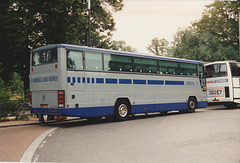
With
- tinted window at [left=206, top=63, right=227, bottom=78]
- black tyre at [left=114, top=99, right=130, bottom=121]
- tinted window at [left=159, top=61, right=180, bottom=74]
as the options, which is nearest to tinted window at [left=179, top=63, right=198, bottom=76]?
tinted window at [left=159, top=61, right=180, bottom=74]

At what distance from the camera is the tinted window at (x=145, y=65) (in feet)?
50.6

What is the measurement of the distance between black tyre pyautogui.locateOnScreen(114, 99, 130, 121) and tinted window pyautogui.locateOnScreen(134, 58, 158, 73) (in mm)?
1913

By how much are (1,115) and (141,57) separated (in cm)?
783

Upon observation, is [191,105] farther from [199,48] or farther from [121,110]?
[199,48]

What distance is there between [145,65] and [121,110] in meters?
3.09

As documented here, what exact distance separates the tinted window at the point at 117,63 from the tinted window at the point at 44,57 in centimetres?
253

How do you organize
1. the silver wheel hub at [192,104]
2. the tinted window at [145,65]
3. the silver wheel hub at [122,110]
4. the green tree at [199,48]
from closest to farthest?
the silver wheel hub at [122,110]
the tinted window at [145,65]
the silver wheel hub at [192,104]
the green tree at [199,48]

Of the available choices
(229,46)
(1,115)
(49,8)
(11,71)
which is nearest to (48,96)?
(1,115)

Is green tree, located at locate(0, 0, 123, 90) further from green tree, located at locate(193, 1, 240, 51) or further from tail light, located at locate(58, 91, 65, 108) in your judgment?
green tree, located at locate(193, 1, 240, 51)

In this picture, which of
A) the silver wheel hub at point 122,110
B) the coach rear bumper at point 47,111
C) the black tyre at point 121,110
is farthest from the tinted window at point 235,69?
the coach rear bumper at point 47,111

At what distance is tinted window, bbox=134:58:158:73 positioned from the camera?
50.6 feet

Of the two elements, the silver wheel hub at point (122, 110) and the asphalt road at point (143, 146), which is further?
the silver wheel hub at point (122, 110)

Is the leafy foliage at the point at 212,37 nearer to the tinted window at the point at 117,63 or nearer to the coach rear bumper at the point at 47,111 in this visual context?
the tinted window at the point at 117,63

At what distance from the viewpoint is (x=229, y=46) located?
4303 cm
